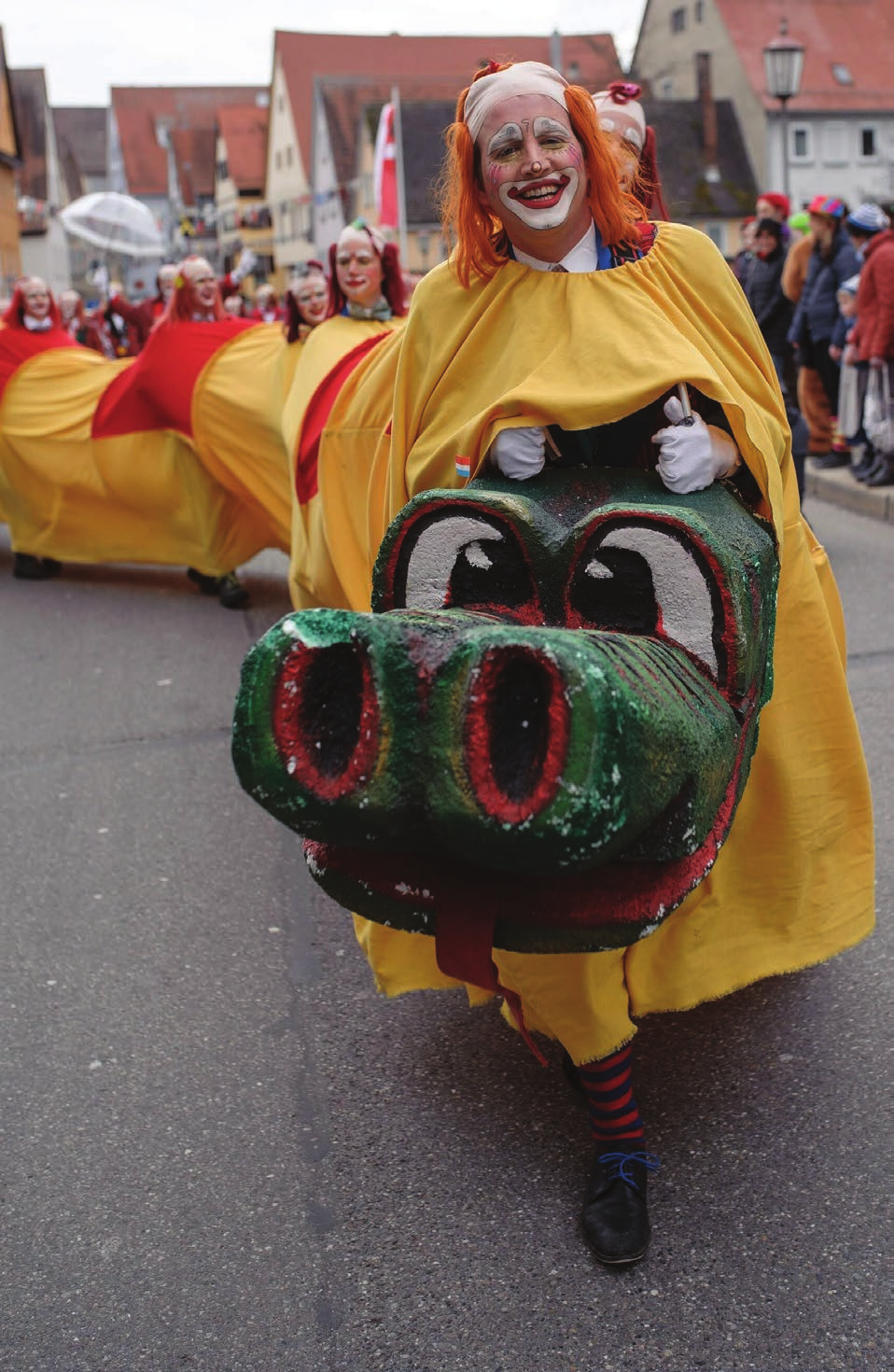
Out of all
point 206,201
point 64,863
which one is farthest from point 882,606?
point 206,201

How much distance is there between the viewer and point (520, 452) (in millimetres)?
2500

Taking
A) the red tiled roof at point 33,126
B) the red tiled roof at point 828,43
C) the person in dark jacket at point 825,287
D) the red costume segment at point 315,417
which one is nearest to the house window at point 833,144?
the red tiled roof at point 828,43

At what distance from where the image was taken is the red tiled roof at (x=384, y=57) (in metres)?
58.7

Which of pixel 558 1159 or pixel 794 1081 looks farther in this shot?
pixel 794 1081

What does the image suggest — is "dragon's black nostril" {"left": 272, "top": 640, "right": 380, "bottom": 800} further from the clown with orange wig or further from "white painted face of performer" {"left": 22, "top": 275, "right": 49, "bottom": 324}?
"white painted face of performer" {"left": 22, "top": 275, "right": 49, "bottom": 324}

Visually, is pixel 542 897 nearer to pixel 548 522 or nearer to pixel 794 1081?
pixel 548 522

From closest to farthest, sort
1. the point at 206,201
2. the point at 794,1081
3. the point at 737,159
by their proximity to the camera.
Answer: the point at 794,1081 < the point at 737,159 < the point at 206,201

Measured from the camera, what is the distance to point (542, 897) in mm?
2062

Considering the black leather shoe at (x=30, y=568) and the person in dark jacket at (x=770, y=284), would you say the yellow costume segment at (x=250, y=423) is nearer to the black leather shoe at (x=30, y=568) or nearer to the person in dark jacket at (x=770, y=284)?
the black leather shoe at (x=30, y=568)

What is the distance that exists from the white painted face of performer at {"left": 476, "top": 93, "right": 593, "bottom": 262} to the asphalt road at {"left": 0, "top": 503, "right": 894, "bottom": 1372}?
66.4 inches

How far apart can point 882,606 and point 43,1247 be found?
5.05m

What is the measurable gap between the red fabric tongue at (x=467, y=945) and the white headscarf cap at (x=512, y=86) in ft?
4.78

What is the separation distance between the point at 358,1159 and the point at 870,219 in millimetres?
7664

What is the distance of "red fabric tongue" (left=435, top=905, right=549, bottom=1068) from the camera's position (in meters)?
2.09
